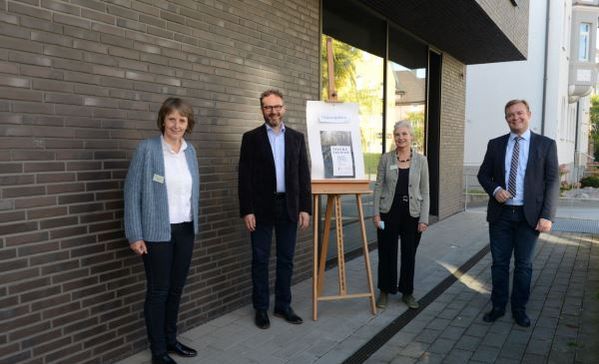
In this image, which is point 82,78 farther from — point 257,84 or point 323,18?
point 323,18

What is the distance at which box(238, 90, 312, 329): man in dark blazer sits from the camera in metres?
4.09

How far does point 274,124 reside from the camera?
4.12 metres

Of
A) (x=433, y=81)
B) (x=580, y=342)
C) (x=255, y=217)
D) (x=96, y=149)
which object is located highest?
(x=433, y=81)

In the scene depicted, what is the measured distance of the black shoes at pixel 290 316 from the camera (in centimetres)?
434

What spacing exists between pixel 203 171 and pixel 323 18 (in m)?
3.08

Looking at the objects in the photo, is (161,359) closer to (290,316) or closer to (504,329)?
(290,316)

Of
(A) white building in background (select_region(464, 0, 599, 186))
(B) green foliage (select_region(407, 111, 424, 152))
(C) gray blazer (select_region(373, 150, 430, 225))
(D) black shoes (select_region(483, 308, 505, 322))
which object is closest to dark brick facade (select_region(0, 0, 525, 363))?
(C) gray blazer (select_region(373, 150, 430, 225))

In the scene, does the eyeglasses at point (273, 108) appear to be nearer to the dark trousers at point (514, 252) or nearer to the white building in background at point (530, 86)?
the dark trousers at point (514, 252)

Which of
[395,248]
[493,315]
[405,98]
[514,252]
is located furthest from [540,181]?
[405,98]

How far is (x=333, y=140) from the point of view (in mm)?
4523

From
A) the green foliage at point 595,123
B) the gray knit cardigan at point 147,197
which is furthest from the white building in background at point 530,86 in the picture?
the green foliage at point 595,123

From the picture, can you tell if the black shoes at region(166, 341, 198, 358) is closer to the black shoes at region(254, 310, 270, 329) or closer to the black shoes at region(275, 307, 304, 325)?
the black shoes at region(254, 310, 270, 329)

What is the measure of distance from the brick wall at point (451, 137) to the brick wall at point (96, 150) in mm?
6879

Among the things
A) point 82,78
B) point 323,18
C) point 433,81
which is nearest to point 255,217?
point 82,78
